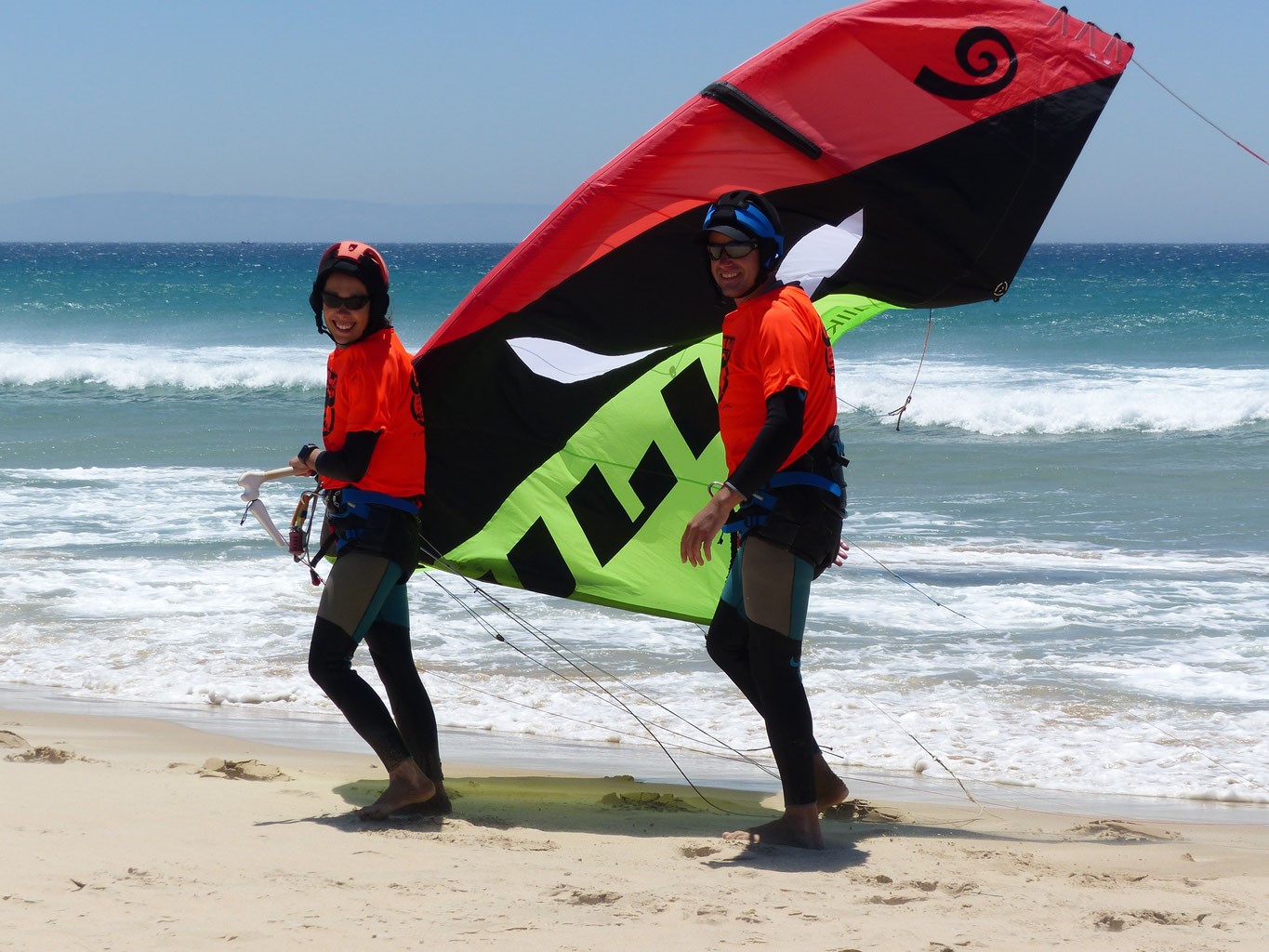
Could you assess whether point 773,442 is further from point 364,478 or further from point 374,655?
point 374,655

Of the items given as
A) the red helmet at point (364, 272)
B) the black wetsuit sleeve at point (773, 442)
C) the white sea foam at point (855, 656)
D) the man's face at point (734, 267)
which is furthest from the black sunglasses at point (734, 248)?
the white sea foam at point (855, 656)

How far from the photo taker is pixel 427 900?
2967mm

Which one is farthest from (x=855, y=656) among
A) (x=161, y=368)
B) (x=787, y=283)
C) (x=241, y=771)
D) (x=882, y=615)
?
(x=161, y=368)

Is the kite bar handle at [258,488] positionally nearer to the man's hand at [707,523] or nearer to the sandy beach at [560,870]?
the sandy beach at [560,870]

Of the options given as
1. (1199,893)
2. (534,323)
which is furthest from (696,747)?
(1199,893)

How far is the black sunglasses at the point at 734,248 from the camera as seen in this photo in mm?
3325

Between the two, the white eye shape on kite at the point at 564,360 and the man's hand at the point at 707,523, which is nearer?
the man's hand at the point at 707,523

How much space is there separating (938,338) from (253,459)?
707 inches

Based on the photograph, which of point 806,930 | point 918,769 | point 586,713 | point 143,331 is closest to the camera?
point 806,930

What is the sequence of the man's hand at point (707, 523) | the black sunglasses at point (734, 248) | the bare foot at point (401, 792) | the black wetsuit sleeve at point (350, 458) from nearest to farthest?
1. the man's hand at point (707, 523)
2. the black sunglasses at point (734, 248)
3. the black wetsuit sleeve at point (350, 458)
4. the bare foot at point (401, 792)

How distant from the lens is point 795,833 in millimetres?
3500

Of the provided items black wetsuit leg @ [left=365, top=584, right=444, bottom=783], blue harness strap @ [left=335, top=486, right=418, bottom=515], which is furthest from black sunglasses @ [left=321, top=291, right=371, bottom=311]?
black wetsuit leg @ [left=365, top=584, right=444, bottom=783]

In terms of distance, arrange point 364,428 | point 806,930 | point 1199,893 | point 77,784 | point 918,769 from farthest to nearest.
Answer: point 918,769 → point 77,784 → point 364,428 → point 1199,893 → point 806,930

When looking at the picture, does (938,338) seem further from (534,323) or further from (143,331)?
(534,323)
